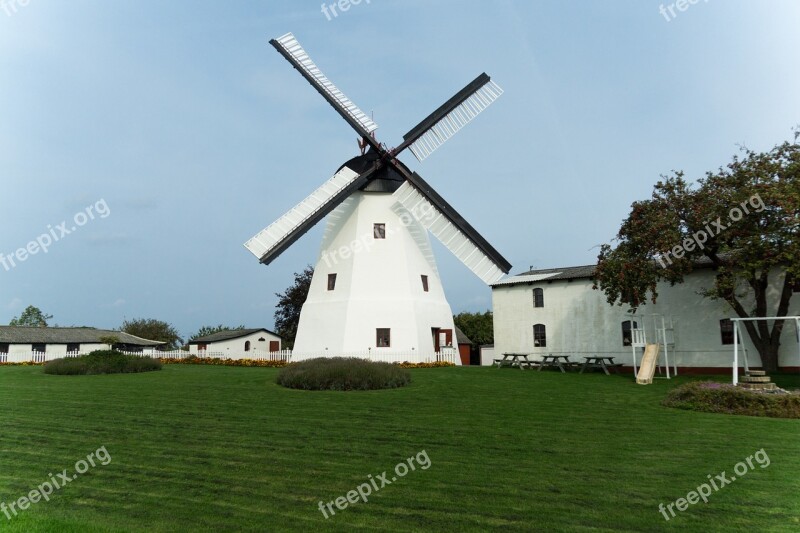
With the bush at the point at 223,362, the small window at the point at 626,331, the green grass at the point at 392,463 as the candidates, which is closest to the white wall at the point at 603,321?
the small window at the point at 626,331

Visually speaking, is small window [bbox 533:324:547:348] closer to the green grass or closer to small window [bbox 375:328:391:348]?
small window [bbox 375:328:391:348]

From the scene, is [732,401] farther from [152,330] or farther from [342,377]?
[152,330]

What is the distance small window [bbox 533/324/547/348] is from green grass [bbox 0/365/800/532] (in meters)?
15.1

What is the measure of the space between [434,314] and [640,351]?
1058 centimetres

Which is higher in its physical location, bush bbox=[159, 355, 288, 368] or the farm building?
the farm building

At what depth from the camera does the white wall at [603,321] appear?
22766 millimetres

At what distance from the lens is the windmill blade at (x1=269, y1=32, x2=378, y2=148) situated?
27.6m

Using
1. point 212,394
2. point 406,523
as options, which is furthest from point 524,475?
point 212,394

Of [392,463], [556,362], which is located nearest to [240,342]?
[556,362]

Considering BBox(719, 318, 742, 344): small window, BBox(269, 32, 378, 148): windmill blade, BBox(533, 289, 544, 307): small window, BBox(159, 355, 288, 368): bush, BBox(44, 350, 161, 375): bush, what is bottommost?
BBox(159, 355, 288, 368): bush

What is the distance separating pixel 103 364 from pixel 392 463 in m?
20.2

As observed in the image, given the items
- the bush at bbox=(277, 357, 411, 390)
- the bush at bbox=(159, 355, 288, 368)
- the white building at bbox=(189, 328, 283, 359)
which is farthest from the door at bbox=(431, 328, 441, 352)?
the white building at bbox=(189, 328, 283, 359)

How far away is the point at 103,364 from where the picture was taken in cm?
2250

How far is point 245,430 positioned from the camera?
9.26 meters
